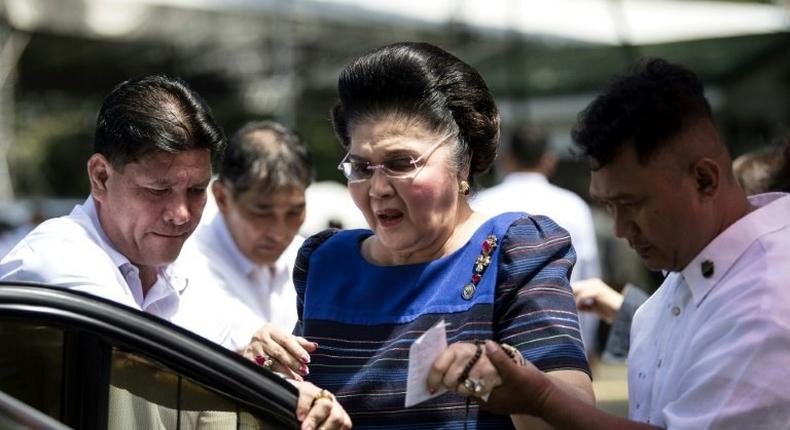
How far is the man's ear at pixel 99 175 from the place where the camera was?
309 cm

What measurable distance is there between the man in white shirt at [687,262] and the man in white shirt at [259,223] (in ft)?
7.50

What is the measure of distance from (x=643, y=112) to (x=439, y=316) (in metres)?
0.60

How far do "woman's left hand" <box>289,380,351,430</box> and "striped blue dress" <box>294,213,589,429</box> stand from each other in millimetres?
155

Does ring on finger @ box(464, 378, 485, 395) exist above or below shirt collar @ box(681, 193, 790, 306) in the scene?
below

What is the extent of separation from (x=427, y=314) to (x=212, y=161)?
927 millimetres

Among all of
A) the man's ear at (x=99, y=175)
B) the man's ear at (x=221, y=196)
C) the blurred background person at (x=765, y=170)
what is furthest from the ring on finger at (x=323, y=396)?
the man's ear at (x=221, y=196)

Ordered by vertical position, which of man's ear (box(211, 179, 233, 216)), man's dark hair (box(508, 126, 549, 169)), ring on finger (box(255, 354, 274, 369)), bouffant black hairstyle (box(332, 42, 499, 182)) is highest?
man's dark hair (box(508, 126, 549, 169))

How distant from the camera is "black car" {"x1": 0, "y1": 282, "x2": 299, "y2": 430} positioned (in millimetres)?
2184

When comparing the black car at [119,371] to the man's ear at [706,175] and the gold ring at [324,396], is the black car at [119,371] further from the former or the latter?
the man's ear at [706,175]

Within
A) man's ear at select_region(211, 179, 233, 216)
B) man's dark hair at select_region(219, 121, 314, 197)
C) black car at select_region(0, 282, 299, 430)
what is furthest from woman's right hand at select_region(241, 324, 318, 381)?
man's ear at select_region(211, 179, 233, 216)

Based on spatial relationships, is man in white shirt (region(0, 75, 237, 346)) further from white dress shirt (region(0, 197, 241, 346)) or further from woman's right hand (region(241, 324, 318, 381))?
woman's right hand (region(241, 324, 318, 381))

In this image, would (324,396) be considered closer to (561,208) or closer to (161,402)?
(161,402)

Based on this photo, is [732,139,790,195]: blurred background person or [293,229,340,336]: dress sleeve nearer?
[293,229,340,336]: dress sleeve

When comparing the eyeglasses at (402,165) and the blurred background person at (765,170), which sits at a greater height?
the blurred background person at (765,170)
